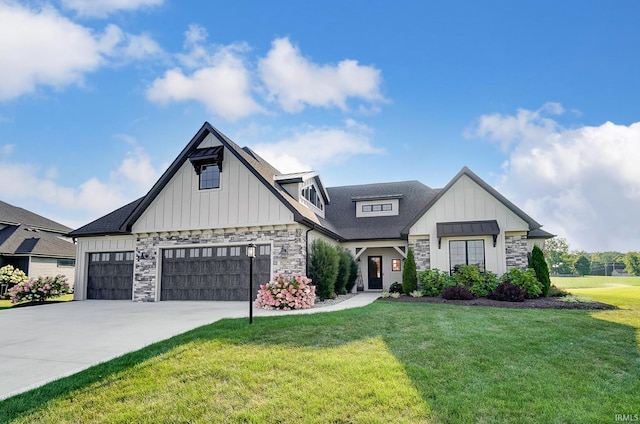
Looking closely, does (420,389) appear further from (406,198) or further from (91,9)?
(406,198)

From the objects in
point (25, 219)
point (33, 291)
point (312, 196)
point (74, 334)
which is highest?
point (312, 196)

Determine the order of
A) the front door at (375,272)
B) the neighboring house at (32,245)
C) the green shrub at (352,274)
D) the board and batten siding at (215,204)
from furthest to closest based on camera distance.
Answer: the neighboring house at (32,245) < the front door at (375,272) < the green shrub at (352,274) < the board and batten siding at (215,204)

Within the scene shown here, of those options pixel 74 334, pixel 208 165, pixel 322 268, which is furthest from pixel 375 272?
pixel 74 334

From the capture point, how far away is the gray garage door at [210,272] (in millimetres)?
14266

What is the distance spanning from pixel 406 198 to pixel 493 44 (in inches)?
430

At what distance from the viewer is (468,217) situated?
647 inches

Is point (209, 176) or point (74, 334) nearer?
point (74, 334)

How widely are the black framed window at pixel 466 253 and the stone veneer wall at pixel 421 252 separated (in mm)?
949

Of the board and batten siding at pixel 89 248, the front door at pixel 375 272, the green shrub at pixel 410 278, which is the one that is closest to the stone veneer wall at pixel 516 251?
the green shrub at pixel 410 278

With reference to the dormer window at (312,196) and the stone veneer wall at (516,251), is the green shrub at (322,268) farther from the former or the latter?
the stone veneer wall at (516,251)

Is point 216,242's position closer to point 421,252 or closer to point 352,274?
point 352,274

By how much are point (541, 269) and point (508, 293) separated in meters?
2.39

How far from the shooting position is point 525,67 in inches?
492

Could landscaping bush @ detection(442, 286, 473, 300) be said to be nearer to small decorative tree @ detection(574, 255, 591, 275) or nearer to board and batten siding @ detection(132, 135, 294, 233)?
board and batten siding @ detection(132, 135, 294, 233)
